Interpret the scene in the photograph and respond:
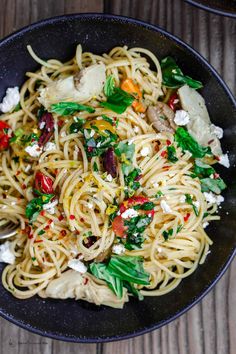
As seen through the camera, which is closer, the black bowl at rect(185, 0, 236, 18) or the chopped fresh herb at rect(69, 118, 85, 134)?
the black bowl at rect(185, 0, 236, 18)

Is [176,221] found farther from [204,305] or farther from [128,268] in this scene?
[204,305]

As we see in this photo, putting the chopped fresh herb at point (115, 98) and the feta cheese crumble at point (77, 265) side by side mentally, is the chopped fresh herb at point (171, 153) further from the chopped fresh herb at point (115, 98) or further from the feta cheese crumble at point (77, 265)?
the feta cheese crumble at point (77, 265)

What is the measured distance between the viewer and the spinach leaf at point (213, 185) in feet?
7.59

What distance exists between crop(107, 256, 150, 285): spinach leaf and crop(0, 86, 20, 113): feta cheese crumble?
70 centimetres

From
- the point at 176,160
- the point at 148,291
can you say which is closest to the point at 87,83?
the point at 176,160

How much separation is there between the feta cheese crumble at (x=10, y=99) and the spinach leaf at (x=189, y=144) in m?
0.63

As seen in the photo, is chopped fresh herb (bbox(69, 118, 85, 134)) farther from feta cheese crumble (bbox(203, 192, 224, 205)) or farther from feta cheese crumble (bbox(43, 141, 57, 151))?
feta cheese crumble (bbox(203, 192, 224, 205))

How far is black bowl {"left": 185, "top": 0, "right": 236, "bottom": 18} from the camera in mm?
2080

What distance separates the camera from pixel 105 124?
7.22ft

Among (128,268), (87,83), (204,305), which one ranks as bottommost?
(204,305)

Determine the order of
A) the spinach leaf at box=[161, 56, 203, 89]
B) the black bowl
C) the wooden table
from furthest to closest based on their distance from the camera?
the wooden table < the spinach leaf at box=[161, 56, 203, 89] < the black bowl

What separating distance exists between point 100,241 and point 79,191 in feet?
0.67

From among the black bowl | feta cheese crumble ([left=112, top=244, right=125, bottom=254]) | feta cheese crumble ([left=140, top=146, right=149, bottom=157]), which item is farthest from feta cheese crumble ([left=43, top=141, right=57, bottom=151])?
the black bowl

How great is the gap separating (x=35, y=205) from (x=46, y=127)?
0.96ft
